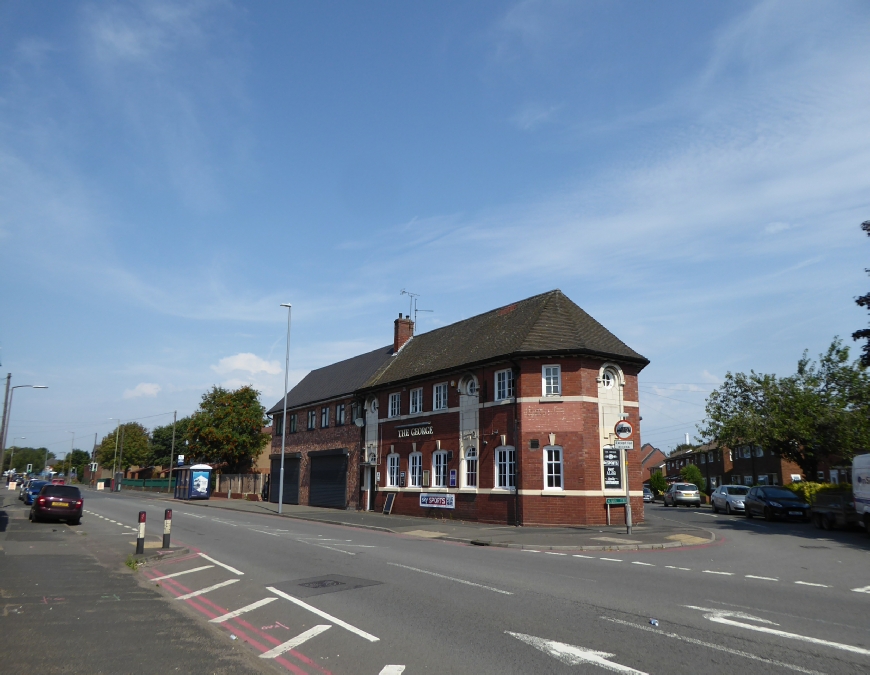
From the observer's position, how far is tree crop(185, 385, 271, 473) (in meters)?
61.3

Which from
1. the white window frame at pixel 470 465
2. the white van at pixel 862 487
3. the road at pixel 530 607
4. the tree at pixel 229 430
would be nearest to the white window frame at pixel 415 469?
the white window frame at pixel 470 465

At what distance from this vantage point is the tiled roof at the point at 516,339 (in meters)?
26.2

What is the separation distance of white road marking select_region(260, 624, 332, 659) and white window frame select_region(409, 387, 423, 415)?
23807 mm

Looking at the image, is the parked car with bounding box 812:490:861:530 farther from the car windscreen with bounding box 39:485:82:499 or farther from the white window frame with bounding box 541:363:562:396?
the car windscreen with bounding box 39:485:82:499

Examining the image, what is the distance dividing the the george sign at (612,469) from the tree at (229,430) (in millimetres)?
44633

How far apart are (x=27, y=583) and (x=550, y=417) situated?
60.1 ft

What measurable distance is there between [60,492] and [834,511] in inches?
1157

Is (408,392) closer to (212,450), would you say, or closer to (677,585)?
(677,585)

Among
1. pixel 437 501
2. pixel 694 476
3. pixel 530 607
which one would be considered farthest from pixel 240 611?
pixel 694 476

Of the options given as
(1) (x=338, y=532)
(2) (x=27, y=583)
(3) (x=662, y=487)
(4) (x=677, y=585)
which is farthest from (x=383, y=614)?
(3) (x=662, y=487)

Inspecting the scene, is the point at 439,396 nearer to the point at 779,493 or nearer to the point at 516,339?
the point at 516,339

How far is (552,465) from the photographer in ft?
82.9

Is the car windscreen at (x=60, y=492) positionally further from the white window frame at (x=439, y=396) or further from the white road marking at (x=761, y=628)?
the white road marking at (x=761, y=628)

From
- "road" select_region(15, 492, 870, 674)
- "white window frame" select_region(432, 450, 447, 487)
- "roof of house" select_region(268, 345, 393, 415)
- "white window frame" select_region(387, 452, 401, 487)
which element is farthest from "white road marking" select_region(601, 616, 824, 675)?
"roof of house" select_region(268, 345, 393, 415)
